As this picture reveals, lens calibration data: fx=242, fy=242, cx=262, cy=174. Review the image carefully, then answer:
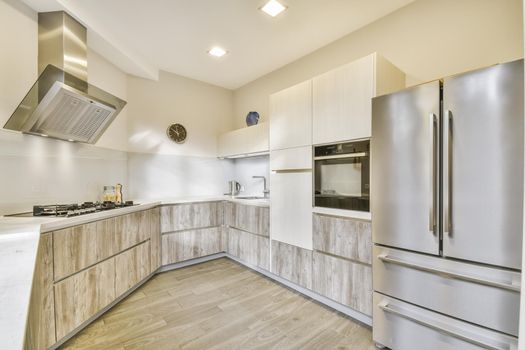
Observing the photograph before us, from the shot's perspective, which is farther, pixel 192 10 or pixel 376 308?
pixel 192 10

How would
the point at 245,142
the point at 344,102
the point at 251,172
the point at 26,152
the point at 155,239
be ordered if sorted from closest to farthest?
1. the point at 26,152
2. the point at 344,102
3. the point at 155,239
4. the point at 245,142
5. the point at 251,172

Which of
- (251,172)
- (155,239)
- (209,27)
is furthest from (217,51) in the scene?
(155,239)

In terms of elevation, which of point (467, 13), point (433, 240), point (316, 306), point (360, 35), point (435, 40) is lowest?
point (316, 306)

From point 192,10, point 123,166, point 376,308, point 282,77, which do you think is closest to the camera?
point 376,308

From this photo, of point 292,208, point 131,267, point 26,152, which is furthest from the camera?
point 292,208

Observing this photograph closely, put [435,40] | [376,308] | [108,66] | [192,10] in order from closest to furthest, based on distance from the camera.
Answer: [376,308] → [435,40] → [192,10] → [108,66]

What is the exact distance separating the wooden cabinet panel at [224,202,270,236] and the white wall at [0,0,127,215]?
1646 mm

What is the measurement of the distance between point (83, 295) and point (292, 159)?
213cm

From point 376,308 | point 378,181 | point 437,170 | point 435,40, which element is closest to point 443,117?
point 437,170

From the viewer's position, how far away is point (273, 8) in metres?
2.18

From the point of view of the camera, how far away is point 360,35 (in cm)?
253

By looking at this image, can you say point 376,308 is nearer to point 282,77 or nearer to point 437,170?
point 437,170

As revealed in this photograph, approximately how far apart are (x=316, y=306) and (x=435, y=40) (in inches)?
101

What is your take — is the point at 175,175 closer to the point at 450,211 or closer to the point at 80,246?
the point at 80,246
